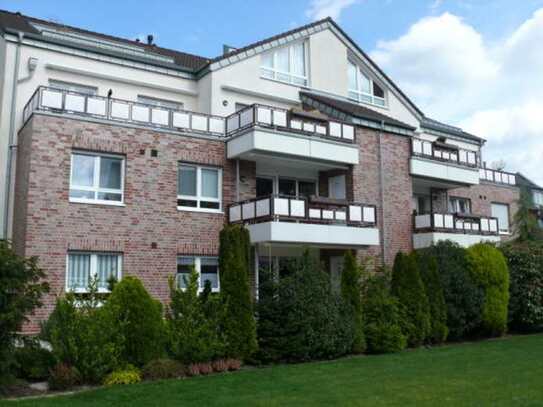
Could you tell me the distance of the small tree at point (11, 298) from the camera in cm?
1121

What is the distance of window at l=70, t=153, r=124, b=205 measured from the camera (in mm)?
16875

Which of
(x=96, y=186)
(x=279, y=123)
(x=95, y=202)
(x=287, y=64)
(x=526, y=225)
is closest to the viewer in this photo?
(x=95, y=202)

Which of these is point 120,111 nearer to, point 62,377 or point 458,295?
point 62,377

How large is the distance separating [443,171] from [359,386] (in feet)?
47.4

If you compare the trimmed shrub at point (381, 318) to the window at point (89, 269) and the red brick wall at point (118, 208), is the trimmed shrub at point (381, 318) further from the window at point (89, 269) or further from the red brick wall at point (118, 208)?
the window at point (89, 269)

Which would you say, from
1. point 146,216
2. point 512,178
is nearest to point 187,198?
point 146,216

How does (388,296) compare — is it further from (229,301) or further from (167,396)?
(167,396)

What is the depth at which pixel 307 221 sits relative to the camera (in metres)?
18.7

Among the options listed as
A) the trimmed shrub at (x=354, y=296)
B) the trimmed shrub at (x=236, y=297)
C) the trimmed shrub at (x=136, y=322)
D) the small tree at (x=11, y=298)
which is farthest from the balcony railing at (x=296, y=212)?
the small tree at (x=11, y=298)

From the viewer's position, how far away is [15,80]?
60.4 feet

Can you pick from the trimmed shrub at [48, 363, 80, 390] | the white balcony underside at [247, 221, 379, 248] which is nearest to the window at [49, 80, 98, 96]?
the white balcony underside at [247, 221, 379, 248]

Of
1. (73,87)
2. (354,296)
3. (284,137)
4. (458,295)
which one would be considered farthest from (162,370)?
(73,87)

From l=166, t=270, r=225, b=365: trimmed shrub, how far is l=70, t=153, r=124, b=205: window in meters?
4.30

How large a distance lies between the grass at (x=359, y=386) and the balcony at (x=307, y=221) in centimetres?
435
